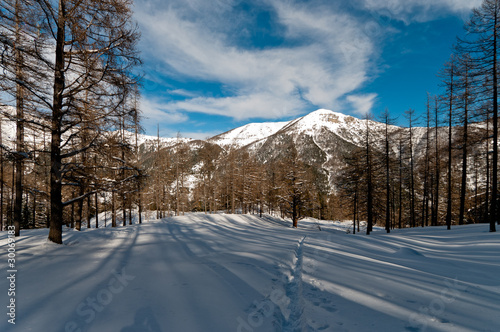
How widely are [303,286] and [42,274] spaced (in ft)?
18.3

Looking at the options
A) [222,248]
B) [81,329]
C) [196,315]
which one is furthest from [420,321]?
[222,248]

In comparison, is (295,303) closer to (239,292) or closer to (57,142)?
(239,292)

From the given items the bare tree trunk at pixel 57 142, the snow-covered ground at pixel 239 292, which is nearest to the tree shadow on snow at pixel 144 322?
the snow-covered ground at pixel 239 292

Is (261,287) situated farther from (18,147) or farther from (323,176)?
(323,176)

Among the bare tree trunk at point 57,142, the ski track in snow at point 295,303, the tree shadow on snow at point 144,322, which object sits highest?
the bare tree trunk at point 57,142

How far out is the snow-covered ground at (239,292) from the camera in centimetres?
309

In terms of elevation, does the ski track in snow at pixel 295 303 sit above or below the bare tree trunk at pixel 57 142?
below

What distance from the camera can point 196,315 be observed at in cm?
328

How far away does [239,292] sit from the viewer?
4227 millimetres

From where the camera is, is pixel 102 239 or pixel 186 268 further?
pixel 102 239

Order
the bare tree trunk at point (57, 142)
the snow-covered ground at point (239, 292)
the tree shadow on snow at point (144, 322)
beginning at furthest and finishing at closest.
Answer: the bare tree trunk at point (57, 142)
the snow-covered ground at point (239, 292)
the tree shadow on snow at point (144, 322)

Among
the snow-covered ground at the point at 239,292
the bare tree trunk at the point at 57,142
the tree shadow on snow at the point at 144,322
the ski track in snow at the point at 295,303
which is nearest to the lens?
the tree shadow on snow at the point at 144,322

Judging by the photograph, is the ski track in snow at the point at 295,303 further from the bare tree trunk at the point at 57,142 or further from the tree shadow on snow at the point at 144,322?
the bare tree trunk at the point at 57,142

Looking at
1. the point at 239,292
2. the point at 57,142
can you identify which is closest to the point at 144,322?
the point at 239,292
